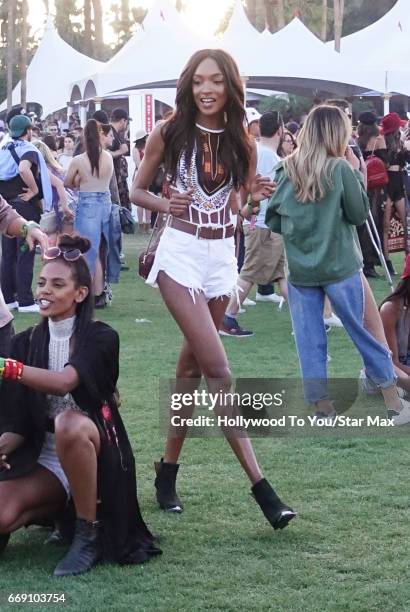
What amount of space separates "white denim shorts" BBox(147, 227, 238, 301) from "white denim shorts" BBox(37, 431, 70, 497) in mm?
840

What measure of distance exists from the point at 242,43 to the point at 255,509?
2620cm

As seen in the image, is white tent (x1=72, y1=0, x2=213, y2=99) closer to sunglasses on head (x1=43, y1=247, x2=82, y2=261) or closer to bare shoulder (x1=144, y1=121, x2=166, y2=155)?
bare shoulder (x1=144, y1=121, x2=166, y2=155)

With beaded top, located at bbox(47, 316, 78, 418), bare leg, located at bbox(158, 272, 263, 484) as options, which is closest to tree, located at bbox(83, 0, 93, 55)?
bare leg, located at bbox(158, 272, 263, 484)

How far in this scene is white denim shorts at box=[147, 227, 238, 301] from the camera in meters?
4.84

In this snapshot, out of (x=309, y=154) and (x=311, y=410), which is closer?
(x=309, y=154)

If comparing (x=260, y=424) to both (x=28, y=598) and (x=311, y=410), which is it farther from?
(x=28, y=598)

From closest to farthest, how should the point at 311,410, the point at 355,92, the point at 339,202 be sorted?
the point at 339,202 → the point at 311,410 → the point at 355,92

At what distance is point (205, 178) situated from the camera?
4863 millimetres

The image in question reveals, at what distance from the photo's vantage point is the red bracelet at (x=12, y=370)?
4.04 metres

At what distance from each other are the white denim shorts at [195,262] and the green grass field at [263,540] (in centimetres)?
102

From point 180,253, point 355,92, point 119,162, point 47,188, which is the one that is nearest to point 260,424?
point 180,253

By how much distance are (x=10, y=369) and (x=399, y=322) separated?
137 inches

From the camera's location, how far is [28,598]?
4016mm

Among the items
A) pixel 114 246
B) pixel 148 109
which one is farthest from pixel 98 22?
pixel 114 246
